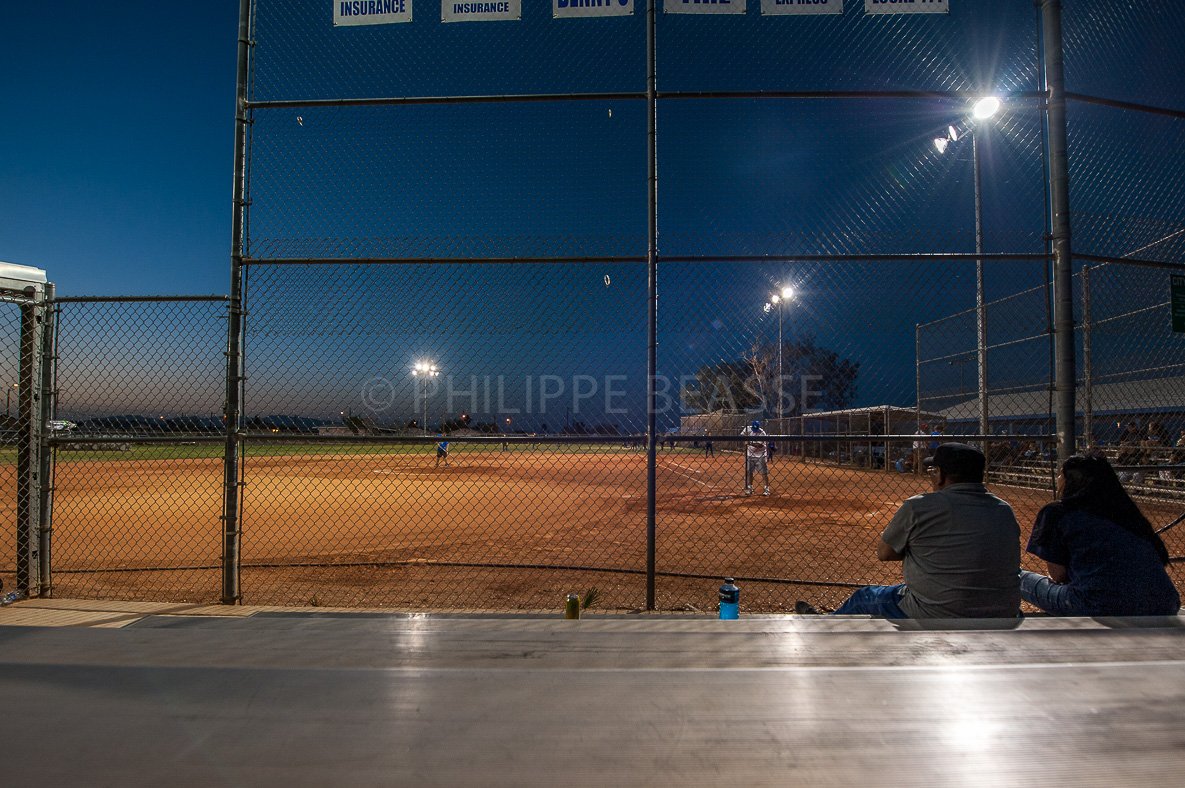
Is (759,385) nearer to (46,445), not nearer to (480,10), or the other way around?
(480,10)

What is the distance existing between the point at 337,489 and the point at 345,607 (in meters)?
12.0

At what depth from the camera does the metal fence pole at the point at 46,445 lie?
4.36m

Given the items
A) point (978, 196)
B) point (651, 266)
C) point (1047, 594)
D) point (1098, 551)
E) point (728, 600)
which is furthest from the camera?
point (978, 196)

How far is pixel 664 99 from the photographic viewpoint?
14.0ft

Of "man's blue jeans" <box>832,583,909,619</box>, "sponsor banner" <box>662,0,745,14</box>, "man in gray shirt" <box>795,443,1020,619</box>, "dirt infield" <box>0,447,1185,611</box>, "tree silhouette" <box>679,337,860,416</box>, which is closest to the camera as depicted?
"man in gray shirt" <box>795,443,1020,619</box>

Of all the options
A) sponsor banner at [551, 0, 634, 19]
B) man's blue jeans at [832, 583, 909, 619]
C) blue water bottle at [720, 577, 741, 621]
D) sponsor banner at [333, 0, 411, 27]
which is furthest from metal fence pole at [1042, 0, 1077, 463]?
sponsor banner at [333, 0, 411, 27]

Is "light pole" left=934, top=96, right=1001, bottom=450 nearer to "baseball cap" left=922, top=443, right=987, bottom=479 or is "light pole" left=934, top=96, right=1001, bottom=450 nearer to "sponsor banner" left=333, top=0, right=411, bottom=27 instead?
"baseball cap" left=922, top=443, right=987, bottom=479

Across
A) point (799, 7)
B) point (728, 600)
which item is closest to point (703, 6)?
point (799, 7)

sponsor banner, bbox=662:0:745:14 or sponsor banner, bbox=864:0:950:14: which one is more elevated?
sponsor banner, bbox=864:0:950:14

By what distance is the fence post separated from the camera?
14.3 ft

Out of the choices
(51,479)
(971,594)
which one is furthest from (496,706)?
(51,479)

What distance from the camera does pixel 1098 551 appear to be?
259 centimetres

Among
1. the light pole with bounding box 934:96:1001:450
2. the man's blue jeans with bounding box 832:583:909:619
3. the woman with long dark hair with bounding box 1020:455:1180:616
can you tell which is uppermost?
the light pole with bounding box 934:96:1001:450

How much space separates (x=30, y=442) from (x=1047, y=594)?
23.4ft
